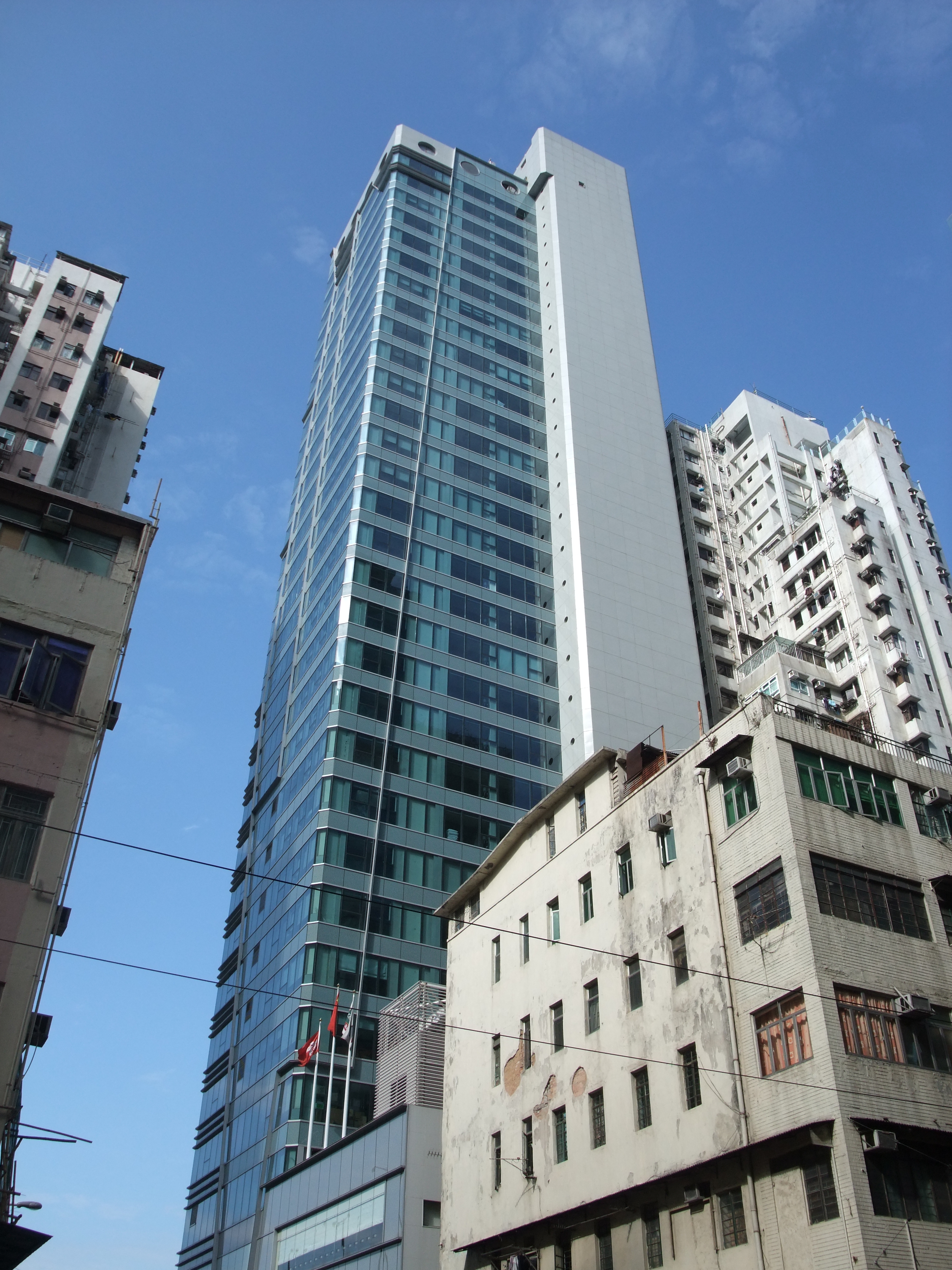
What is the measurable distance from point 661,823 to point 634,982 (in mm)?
4544

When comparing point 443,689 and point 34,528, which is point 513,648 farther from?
point 34,528

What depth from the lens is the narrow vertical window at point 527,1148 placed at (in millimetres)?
32406

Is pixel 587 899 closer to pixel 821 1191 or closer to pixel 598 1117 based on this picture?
pixel 598 1117

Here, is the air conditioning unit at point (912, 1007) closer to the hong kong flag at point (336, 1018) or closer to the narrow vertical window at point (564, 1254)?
the narrow vertical window at point (564, 1254)

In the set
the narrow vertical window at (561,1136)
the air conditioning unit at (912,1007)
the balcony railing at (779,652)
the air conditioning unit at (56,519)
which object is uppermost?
the balcony railing at (779,652)

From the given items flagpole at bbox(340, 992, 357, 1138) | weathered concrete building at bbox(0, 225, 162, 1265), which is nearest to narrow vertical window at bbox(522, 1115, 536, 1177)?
weathered concrete building at bbox(0, 225, 162, 1265)

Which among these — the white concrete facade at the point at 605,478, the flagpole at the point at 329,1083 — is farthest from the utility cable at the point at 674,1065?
the white concrete facade at the point at 605,478

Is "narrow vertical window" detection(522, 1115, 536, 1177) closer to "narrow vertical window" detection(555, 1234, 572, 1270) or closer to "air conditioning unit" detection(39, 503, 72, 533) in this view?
"narrow vertical window" detection(555, 1234, 572, 1270)

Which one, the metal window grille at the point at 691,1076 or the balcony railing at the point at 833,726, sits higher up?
the balcony railing at the point at 833,726

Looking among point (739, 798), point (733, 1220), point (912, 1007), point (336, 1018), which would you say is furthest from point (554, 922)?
point (336, 1018)

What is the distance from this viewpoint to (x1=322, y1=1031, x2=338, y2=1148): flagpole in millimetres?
50438

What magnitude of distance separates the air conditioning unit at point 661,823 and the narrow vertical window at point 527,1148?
9.98 meters

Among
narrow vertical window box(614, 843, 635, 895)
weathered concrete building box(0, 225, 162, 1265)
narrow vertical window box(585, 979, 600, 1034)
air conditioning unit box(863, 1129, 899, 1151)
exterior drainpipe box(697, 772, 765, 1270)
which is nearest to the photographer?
weathered concrete building box(0, 225, 162, 1265)

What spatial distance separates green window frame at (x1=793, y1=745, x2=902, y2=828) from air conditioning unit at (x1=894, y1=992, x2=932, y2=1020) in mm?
5111
